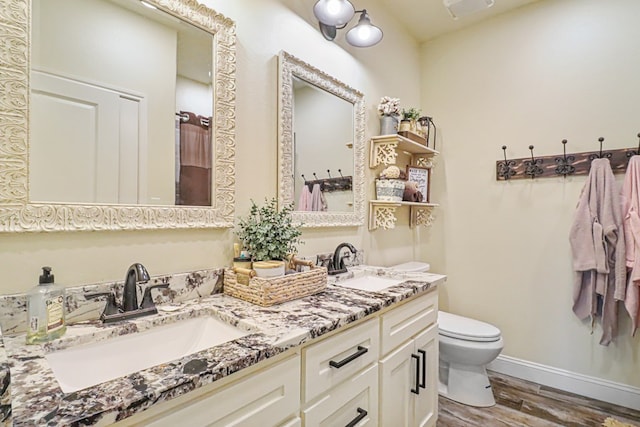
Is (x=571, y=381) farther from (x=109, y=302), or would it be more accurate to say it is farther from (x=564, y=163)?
(x=109, y=302)

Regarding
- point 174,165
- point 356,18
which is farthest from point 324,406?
point 356,18

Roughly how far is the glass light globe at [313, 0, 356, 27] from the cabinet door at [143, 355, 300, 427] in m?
1.65

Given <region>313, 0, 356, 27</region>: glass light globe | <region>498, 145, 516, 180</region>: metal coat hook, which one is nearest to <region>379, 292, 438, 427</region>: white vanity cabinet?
<region>498, 145, 516, 180</region>: metal coat hook

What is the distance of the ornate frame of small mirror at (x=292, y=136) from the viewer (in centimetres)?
151

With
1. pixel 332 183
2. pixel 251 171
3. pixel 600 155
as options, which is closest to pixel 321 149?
pixel 332 183

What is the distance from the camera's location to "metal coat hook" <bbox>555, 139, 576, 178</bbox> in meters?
2.16

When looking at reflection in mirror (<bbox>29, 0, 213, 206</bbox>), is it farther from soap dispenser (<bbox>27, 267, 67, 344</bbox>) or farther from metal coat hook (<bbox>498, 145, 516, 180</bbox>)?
metal coat hook (<bbox>498, 145, 516, 180</bbox>)

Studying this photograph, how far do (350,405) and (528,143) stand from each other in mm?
2252

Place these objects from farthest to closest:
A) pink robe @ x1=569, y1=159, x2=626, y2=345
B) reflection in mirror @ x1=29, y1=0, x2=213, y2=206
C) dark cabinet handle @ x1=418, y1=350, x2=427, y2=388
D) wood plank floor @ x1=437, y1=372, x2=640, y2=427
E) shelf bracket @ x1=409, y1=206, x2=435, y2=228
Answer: shelf bracket @ x1=409, y1=206, x2=435, y2=228
pink robe @ x1=569, y1=159, x2=626, y2=345
wood plank floor @ x1=437, y1=372, x2=640, y2=427
dark cabinet handle @ x1=418, y1=350, x2=427, y2=388
reflection in mirror @ x1=29, y1=0, x2=213, y2=206

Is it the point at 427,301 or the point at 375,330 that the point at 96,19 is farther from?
the point at 427,301

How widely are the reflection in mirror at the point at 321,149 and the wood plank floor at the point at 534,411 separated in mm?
1435

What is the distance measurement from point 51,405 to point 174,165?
81 centimetres

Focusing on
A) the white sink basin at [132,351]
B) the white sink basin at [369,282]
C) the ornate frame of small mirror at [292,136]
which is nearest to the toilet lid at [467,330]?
the white sink basin at [369,282]

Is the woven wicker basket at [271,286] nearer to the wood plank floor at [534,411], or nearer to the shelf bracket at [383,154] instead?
the shelf bracket at [383,154]
